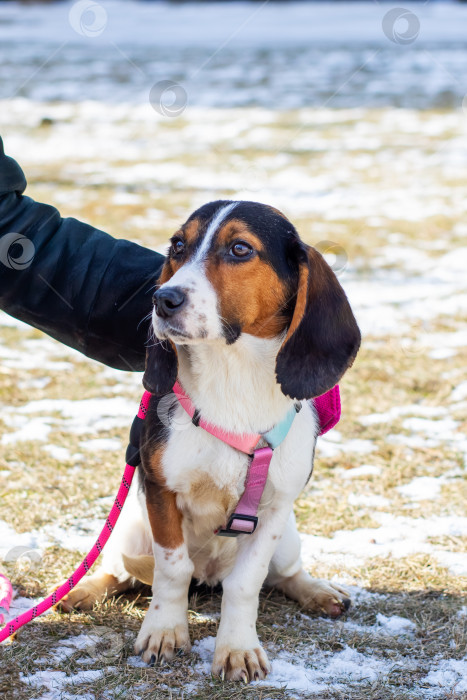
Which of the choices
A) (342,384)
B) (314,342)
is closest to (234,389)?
(314,342)

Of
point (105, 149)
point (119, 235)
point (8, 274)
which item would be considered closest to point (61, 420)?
point (8, 274)

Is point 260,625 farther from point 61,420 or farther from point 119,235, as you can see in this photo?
point 119,235

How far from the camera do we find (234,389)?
103 inches

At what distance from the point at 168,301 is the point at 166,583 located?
0.98 m

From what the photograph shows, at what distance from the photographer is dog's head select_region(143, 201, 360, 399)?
95.1 inches

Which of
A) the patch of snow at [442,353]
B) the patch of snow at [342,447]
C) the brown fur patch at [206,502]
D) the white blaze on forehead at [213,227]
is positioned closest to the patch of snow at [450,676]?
the brown fur patch at [206,502]

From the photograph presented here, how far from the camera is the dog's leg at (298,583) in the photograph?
2.99 m

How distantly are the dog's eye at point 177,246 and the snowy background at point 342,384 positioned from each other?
4.31 feet

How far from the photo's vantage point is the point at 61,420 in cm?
466

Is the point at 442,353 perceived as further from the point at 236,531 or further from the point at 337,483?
the point at 236,531

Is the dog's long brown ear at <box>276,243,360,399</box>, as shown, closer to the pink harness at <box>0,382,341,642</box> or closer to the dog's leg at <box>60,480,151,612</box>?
the pink harness at <box>0,382,341,642</box>

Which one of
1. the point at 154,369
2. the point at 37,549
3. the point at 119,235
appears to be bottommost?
the point at 37,549

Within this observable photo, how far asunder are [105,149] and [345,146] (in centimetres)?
410

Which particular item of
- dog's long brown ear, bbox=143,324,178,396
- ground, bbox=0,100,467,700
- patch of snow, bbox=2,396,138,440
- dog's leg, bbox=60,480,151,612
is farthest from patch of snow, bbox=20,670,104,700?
patch of snow, bbox=2,396,138,440
